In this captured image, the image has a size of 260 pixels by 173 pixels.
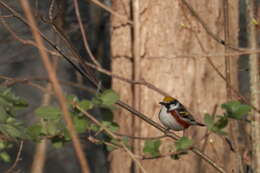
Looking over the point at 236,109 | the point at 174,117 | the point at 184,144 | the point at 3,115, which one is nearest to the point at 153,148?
the point at 184,144

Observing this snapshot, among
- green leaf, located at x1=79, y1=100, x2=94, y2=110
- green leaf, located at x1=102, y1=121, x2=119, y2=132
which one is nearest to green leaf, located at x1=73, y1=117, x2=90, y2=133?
green leaf, located at x1=79, y1=100, x2=94, y2=110

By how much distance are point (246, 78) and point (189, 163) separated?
6390 mm

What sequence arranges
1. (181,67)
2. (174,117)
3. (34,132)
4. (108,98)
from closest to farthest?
1. (108,98)
2. (34,132)
3. (174,117)
4. (181,67)

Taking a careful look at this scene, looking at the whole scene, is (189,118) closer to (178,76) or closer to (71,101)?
(178,76)

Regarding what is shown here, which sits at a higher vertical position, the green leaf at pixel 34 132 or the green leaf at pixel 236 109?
the green leaf at pixel 236 109

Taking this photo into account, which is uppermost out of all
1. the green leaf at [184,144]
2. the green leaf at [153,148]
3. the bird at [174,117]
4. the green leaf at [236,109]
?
the green leaf at [236,109]

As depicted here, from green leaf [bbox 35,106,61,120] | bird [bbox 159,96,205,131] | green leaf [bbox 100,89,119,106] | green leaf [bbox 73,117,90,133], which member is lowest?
bird [bbox 159,96,205,131]

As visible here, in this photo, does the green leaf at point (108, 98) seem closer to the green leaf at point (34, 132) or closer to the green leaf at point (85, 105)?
the green leaf at point (85, 105)

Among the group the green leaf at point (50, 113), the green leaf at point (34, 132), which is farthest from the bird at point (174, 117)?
the green leaf at point (50, 113)

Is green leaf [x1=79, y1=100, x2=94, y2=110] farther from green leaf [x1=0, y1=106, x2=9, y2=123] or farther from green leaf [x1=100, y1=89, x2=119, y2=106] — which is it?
green leaf [x1=0, y1=106, x2=9, y2=123]

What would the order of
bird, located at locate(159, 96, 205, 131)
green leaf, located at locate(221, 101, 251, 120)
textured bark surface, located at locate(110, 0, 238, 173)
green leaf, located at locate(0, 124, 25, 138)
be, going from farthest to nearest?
textured bark surface, located at locate(110, 0, 238, 173)
bird, located at locate(159, 96, 205, 131)
green leaf, located at locate(0, 124, 25, 138)
green leaf, located at locate(221, 101, 251, 120)

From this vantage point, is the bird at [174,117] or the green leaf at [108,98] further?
the bird at [174,117]

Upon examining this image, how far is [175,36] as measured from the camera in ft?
14.1

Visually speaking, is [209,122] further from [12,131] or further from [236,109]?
[12,131]
